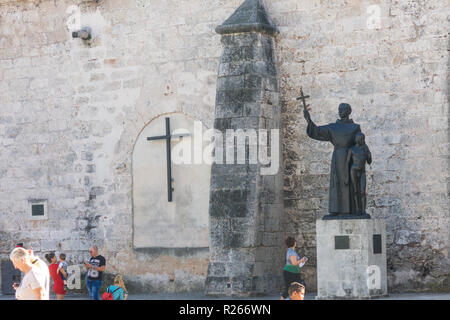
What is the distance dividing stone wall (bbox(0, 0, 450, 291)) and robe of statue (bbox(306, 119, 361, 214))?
53.4 inches

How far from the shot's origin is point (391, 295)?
13.2 meters

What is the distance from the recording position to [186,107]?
1558cm

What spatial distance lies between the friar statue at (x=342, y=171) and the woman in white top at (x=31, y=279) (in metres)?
4.99

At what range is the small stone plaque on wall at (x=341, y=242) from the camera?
488 inches

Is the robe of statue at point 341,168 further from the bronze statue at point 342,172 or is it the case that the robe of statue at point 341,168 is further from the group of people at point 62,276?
the group of people at point 62,276

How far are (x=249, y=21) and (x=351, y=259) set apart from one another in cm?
397

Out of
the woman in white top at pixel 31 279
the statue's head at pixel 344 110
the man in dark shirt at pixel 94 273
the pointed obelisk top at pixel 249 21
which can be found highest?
the pointed obelisk top at pixel 249 21

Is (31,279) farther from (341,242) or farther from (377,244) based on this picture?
(377,244)

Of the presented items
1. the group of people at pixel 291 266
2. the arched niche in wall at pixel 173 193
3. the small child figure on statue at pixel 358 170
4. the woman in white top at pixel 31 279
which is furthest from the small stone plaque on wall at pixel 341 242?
the woman in white top at pixel 31 279

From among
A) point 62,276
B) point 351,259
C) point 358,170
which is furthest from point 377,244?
point 62,276

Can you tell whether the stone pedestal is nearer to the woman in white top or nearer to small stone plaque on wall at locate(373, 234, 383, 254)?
small stone plaque on wall at locate(373, 234, 383, 254)

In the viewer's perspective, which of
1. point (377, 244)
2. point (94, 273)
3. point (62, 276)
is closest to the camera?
point (377, 244)

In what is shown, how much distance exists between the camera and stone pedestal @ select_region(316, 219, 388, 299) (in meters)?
12.3
